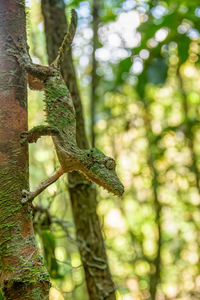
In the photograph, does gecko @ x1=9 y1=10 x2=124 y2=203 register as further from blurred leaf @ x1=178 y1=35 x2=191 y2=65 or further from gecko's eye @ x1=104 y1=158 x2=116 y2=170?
blurred leaf @ x1=178 y1=35 x2=191 y2=65

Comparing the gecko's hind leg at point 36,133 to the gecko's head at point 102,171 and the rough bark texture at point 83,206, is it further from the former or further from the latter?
the rough bark texture at point 83,206

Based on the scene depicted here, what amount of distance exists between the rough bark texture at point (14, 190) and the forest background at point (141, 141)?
0.31 metres

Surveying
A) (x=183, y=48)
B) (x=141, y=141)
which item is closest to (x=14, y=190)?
(x=183, y=48)

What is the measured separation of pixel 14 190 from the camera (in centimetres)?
91

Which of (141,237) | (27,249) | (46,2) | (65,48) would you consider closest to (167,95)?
(141,237)

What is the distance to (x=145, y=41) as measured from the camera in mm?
1742

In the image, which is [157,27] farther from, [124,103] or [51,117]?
[124,103]

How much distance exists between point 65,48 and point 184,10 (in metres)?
1.01

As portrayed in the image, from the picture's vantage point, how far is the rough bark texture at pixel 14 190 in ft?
2.81

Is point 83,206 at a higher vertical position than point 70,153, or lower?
lower

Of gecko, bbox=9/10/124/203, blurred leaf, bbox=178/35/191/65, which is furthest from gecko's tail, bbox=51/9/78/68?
blurred leaf, bbox=178/35/191/65

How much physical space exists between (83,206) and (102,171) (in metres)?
Result: 0.75

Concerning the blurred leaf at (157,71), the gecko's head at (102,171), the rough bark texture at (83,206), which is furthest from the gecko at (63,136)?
the blurred leaf at (157,71)

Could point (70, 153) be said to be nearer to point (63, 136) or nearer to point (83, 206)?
→ point (63, 136)
